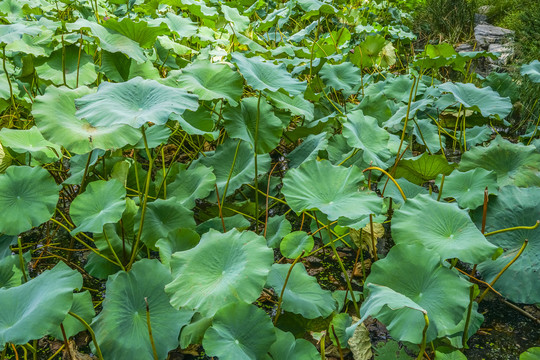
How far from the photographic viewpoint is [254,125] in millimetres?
1526

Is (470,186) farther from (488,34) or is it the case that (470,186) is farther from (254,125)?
(488,34)

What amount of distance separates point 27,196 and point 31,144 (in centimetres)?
32

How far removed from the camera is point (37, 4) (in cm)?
254

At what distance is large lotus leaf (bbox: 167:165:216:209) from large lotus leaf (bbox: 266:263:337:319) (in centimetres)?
37

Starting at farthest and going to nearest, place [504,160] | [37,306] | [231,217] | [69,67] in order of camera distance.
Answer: [69,67] < [504,160] < [231,217] < [37,306]

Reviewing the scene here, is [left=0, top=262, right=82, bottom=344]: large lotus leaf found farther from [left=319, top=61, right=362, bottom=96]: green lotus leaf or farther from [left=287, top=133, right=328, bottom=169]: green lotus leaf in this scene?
[left=319, top=61, right=362, bottom=96]: green lotus leaf

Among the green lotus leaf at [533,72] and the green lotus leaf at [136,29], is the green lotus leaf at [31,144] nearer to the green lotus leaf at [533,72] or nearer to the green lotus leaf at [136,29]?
the green lotus leaf at [136,29]

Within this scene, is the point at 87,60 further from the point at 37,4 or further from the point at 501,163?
the point at 501,163

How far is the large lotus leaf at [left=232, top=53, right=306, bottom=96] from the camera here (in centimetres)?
127

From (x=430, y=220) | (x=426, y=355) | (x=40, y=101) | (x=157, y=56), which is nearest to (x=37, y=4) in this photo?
(x=157, y=56)

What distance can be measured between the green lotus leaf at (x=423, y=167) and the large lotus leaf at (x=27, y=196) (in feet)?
3.62

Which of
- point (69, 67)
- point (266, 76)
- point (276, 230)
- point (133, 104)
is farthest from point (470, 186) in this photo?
point (69, 67)

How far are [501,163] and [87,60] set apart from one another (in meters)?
1.60

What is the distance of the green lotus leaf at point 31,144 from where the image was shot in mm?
1401
